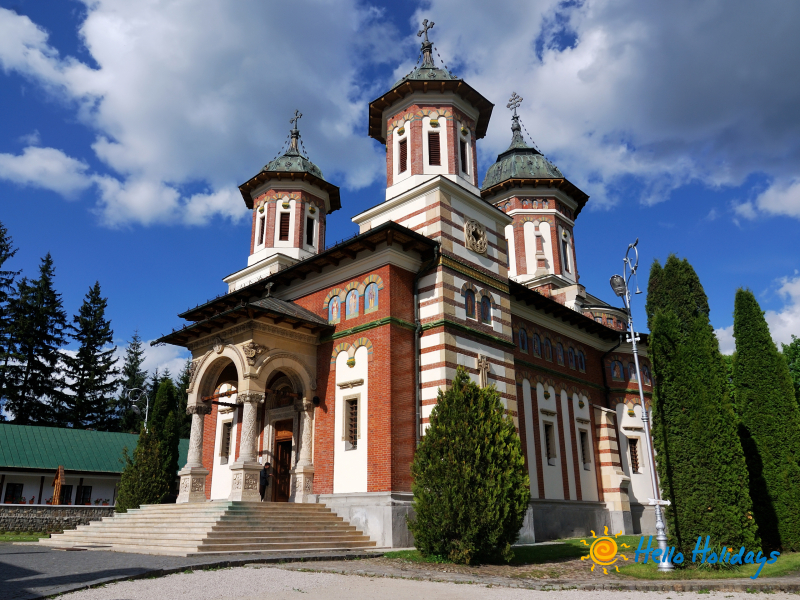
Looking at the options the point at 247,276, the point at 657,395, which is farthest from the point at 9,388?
the point at 657,395

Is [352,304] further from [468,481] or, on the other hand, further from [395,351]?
[468,481]

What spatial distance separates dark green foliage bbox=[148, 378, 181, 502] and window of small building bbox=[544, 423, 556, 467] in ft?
52.1

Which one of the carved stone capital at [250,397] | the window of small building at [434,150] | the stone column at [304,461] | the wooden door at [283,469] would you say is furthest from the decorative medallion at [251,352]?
the window of small building at [434,150]

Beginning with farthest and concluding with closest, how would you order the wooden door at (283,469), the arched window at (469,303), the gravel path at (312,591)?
1. the wooden door at (283,469)
2. the arched window at (469,303)
3. the gravel path at (312,591)

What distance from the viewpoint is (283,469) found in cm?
2142

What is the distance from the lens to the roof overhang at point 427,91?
22812 mm

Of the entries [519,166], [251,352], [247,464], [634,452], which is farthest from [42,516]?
[519,166]

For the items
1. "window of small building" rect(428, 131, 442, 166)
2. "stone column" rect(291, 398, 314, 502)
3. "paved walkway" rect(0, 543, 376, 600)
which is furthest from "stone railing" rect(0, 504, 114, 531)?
"window of small building" rect(428, 131, 442, 166)

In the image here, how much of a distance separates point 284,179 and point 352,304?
1124 centimetres

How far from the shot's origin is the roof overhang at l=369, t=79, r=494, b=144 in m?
22.8

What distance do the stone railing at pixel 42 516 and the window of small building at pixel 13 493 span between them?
4.32m

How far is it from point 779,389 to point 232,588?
49.9 ft

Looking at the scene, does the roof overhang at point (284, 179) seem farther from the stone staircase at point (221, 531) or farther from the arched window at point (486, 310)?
the stone staircase at point (221, 531)

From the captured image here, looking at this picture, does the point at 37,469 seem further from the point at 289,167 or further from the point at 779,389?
the point at 779,389
